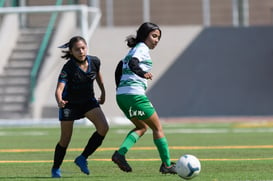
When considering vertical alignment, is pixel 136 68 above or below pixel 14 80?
above

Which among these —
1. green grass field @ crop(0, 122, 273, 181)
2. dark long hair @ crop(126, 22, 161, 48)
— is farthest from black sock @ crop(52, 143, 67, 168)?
dark long hair @ crop(126, 22, 161, 48)

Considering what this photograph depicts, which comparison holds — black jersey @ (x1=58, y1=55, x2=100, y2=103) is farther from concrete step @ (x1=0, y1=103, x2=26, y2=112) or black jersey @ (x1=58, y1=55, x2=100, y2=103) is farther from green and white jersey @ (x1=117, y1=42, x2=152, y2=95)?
concrete step @ (x1=0, y1=103, x2=26, y2=112)

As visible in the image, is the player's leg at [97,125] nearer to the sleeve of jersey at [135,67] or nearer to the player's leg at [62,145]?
the player's leg at [62,145]

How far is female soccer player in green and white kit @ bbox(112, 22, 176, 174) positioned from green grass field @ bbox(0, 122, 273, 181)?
0.83ft

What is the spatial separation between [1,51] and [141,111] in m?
18.8

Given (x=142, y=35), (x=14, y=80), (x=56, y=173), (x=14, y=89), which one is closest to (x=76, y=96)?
(x=56, y=173)

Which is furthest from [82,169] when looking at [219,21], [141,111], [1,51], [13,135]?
[219,21]

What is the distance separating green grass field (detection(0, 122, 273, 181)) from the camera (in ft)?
40.0

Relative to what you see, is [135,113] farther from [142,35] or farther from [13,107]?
[13,107]

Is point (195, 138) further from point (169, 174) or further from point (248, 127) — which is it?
point (169, 174)

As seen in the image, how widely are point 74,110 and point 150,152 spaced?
14.5 feet

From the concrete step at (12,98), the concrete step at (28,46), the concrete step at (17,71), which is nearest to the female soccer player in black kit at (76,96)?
the concrete step at (12,98)

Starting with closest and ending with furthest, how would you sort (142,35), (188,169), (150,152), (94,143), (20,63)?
(188,169), (142,35), (94,143), (150,152), (20,63)

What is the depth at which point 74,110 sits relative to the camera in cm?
1237
